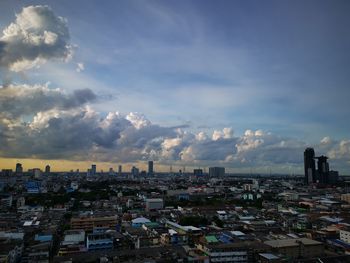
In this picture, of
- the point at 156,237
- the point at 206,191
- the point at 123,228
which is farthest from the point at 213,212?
the point at 206,191

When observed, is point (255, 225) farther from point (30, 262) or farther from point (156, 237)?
point (30, 262)

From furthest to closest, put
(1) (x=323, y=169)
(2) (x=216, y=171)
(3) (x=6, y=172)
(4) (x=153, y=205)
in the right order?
(2) (x=216, y=171) → (3) (x=6, y=172) → (1) (x=323, y=169) → (4) (x=153, y=205)

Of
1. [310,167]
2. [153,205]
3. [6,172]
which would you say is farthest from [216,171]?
[153,205]

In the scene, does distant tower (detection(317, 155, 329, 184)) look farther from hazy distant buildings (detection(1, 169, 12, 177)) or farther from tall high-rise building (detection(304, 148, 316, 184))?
hazy distant buildings (detection(1, 169, 12, 177))

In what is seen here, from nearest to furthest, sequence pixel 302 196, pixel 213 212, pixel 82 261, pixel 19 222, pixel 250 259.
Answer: pixel 82 261 → pixel 250 259 → pixel 19 222 → pixel 213 212 → pixel 302 196

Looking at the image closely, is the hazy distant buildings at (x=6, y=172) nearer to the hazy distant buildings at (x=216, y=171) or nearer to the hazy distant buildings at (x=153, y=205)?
the hazy distant buildings at (x=153, y=205)

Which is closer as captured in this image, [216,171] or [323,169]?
[323,169]

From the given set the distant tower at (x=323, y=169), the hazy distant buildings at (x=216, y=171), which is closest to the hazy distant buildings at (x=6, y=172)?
the hazy distant buildings at (x=216, y=171)

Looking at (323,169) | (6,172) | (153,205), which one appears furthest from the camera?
(6,172)

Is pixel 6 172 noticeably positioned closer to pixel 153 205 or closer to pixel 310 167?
pixel 153 205

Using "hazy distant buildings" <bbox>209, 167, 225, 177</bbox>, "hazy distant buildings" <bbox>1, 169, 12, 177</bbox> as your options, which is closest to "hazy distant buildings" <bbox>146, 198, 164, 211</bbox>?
"hazy distant buildings" <bbox>1, 169, 12, 177</bbox>

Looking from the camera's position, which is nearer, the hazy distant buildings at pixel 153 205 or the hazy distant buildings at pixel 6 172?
the hazy distant buildings at pixel 153 205
